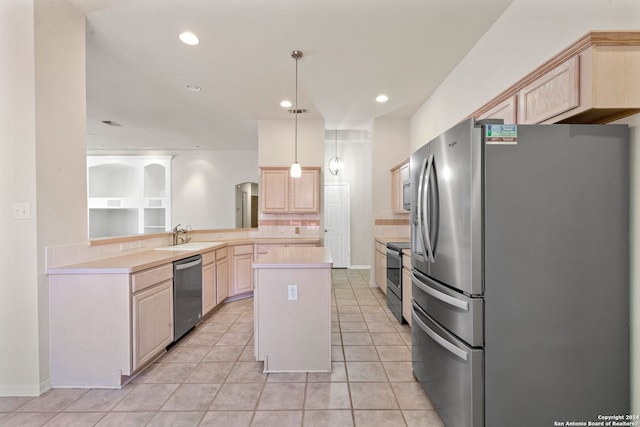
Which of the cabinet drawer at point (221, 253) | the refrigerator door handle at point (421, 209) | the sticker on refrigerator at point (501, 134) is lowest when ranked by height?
the cabinet drawer at point (221, 253)

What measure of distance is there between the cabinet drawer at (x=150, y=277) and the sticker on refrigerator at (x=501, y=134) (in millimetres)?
2564

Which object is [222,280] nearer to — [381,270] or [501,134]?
[381,270]

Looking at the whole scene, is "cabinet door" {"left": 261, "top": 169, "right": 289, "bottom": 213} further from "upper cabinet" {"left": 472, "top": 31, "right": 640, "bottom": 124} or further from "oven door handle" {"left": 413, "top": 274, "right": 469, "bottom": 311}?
"upper cabinet" {"left": 472, "top": 31, "right": 640, "bottom": 124}

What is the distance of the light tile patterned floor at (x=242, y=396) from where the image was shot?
1776 mm

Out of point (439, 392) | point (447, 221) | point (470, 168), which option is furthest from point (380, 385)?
point (470, 168)

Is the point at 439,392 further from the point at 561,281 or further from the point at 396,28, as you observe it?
the point at 396,28

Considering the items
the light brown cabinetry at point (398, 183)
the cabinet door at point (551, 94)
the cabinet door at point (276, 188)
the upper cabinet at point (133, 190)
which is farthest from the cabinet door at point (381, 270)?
the upper cabinet at point (133, 190)

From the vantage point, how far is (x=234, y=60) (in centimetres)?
302

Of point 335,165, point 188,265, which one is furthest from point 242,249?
point 335,165

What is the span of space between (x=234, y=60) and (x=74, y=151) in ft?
5.75

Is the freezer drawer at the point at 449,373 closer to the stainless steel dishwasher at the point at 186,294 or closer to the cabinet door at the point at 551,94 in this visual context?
the cabinet door at the point at 551,94

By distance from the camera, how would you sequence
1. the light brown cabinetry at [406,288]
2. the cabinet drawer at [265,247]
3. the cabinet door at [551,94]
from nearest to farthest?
the cabinet door at [551,94]
the light brown cabinetry at [406,288]
the cabinet drawer at [265,247]

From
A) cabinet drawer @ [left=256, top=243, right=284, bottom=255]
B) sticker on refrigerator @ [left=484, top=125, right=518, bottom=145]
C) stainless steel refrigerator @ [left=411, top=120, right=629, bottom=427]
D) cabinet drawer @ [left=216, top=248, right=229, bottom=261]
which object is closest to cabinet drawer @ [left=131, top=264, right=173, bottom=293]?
cabinet drawer @ [left=216, top=248, right=229, bottom=261]

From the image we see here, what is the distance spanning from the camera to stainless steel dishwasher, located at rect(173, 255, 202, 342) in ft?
8.98
